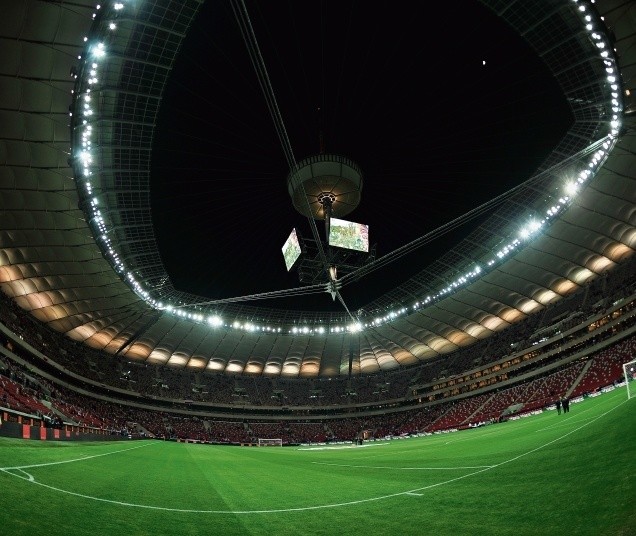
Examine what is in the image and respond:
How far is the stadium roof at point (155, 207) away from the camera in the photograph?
24.1 m

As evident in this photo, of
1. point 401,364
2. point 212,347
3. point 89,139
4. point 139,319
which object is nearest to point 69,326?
point 139,319

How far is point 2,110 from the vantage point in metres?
25.9

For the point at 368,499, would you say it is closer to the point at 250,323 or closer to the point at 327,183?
the point at 327,183

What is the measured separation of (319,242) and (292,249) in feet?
15.4

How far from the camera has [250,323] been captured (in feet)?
191

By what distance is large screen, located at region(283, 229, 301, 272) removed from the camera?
127 feet

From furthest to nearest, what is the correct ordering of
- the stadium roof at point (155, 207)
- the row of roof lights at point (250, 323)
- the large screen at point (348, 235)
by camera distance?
the large screen at point (348, 235)
the row of roof lights at point (250, 323)
the stadium roof at point (155, 207)

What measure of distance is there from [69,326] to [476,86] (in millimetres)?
49014

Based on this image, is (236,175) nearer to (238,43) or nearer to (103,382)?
(238,43)

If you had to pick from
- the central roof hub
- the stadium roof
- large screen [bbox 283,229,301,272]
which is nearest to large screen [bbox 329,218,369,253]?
the central roof hub

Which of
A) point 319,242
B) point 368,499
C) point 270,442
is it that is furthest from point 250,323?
point 368,499

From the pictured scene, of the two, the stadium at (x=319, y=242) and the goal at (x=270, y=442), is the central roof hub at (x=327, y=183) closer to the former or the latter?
the stadium at (x=319, y=242)

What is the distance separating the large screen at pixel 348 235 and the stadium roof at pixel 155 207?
5.22 metres

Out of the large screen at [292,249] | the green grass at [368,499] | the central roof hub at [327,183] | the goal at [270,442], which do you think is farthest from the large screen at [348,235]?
the goal at [270,442]
